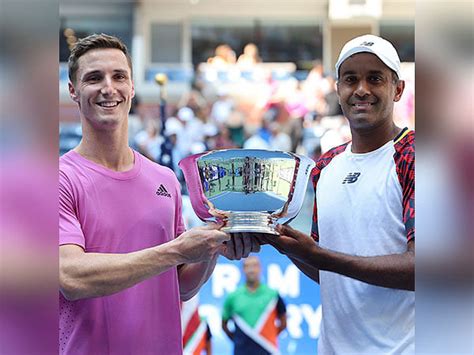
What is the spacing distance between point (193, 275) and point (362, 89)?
70 centimetres

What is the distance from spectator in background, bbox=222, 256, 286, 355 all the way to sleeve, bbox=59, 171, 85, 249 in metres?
3.23

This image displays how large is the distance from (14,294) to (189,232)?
0.72 metres

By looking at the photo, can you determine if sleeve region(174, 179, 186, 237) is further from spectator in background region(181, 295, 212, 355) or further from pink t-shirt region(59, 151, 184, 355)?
spectator in background region(181, 295, 212, 355)

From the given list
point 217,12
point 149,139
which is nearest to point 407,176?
point 149,139

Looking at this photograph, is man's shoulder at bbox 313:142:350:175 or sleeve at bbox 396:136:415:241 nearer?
sleeve at bbox 396:136:415:241

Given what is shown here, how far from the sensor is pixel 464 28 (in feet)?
4.51

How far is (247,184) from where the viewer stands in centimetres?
222

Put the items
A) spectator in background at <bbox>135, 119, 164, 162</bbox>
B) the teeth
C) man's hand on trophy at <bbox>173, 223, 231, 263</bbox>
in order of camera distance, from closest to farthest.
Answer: man's hand on trophy at <bbox>173, 223, 231, 263</bbox> < the teeth < spectator in background at <bbox>135, 119, 164, 162</bbox>

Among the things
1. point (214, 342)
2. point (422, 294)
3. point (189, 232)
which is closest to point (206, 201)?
point (189, 232)

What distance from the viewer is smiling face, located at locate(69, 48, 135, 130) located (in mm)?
2260

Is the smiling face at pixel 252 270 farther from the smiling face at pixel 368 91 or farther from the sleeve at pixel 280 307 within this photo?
the smiling face at pixel 368 91

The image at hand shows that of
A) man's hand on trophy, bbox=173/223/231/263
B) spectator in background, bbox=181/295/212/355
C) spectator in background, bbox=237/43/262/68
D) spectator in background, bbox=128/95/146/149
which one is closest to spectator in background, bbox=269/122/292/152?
spectator in background, bbox=128/95/146/149

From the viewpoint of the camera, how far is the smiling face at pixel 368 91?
244cm

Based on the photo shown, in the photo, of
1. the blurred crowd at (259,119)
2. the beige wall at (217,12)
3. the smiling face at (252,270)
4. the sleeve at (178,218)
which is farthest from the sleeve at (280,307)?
the beige wall at (217,12)
